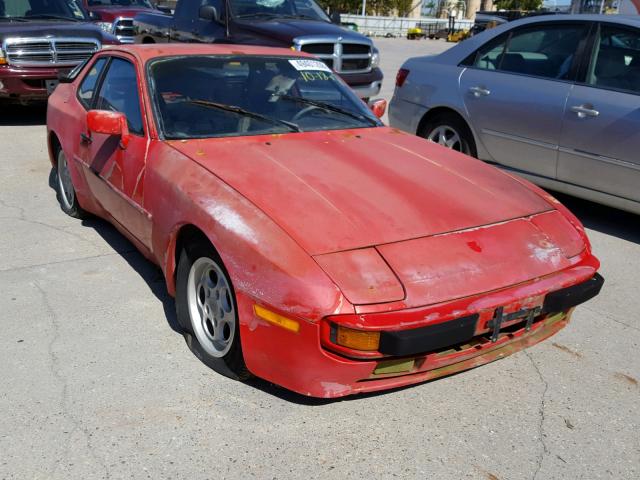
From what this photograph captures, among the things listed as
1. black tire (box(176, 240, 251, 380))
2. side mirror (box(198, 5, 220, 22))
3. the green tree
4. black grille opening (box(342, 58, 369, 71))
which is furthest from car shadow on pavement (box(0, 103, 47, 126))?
the green tree

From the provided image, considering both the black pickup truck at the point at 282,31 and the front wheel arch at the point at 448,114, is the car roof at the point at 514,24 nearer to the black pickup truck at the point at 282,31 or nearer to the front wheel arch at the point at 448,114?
the front wheel arch at the point at 448,114

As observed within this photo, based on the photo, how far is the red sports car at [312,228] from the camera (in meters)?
2.51

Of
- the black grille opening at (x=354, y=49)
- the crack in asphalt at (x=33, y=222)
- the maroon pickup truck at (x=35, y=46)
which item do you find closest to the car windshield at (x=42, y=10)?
the maroon pickup truck at (x=35, y=46)

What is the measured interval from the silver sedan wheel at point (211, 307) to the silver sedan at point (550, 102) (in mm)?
3416

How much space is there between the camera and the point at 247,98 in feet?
12.7

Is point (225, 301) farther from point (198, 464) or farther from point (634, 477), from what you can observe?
point (634, 477)

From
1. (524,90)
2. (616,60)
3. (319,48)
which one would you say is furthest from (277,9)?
(616,60)

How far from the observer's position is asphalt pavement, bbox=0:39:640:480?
98.4 inches

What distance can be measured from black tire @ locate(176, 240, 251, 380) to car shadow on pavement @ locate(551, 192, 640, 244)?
11.8ft

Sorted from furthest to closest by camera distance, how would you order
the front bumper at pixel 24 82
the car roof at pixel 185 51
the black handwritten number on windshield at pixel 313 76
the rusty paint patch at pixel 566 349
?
the front bumper at pixel 24 82 < the black handwritten number on windshield at pixel 313 76 < the car roof at pixel 185 51 < the rusty paint patch at pixel 566 349

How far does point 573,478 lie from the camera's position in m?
2.49

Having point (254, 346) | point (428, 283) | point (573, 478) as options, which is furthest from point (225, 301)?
point (573, 478)

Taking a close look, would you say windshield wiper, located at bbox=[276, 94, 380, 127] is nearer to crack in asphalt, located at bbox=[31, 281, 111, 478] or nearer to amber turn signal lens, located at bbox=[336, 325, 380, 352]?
crack in asphalt, located at bbox=[31, 281, 111, 478]

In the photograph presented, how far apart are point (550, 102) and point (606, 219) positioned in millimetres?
1146
